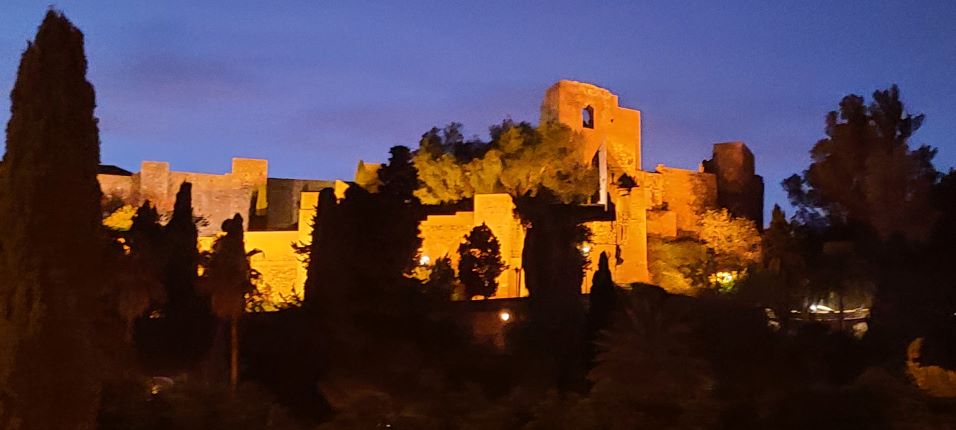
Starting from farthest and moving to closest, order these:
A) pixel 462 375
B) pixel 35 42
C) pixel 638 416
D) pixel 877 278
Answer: pixel 877 278
pixel 462 375
pixel 35 42
pixel 638 416

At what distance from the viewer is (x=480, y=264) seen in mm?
30531

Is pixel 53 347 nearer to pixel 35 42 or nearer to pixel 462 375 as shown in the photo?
pixel 35 42

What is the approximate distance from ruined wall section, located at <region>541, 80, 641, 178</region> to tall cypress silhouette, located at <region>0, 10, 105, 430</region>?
31.5 metres

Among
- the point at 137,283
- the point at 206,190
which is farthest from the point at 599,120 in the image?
the point at 137,283

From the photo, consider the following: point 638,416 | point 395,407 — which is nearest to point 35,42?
point 395,407

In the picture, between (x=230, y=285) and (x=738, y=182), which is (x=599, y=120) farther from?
(x=230, y=285)

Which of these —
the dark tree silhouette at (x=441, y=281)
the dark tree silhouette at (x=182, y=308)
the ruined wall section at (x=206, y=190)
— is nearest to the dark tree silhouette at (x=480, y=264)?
the dark tree silhouette at (x=441, y=281)

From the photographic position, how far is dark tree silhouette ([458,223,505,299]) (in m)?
30.3

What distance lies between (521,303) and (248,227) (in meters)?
15.9

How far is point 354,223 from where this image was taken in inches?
878

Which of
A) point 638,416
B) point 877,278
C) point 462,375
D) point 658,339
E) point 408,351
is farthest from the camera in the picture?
point 877,278

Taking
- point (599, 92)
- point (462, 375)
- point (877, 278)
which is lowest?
point (462, 375)

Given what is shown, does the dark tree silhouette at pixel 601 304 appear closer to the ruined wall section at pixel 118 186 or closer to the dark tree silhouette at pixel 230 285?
the dark tree silhouette at pixel 230 285

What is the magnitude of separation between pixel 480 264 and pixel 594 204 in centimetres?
769
